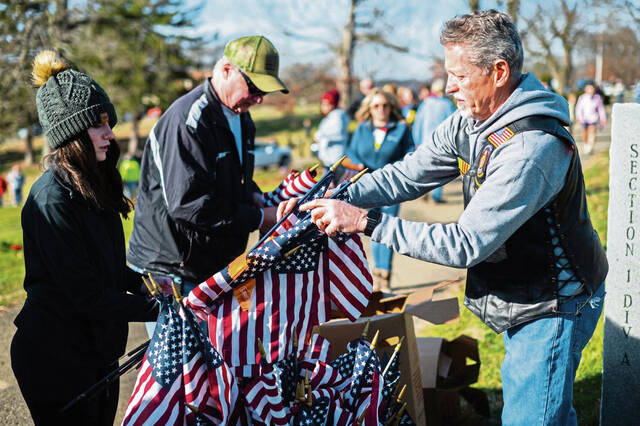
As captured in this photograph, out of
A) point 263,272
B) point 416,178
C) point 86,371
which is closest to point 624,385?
point 416,178

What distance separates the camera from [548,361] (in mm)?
2713

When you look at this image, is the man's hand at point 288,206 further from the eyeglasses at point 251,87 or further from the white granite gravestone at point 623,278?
the white granite gravestone at point 623,278

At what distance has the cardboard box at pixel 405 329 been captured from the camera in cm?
348

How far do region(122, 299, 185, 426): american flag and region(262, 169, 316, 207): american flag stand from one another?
1334 millimetres

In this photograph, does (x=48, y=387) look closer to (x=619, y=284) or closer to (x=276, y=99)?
(x=619, y=284)

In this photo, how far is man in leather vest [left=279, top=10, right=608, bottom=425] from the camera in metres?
2.47

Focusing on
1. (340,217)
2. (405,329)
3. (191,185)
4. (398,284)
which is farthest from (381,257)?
(340,217)

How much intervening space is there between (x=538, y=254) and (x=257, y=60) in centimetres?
197

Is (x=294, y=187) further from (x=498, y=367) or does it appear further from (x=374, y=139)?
(x=374, y=139)

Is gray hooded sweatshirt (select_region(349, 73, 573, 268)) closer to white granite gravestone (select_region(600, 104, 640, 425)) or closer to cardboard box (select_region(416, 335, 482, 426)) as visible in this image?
white granite gravestone (select_region(600, 104, 640, 425))

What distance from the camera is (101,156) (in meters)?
2.78

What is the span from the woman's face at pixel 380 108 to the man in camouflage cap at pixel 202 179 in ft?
11.5

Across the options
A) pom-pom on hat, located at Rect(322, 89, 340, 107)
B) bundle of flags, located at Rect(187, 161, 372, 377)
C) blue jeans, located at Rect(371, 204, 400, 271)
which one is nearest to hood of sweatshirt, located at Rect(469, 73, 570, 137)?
bundle of flags, located at Rect(187, 161, 372, 377)

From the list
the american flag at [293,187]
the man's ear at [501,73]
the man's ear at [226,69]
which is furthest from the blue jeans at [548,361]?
the man's ear at [226,69]
